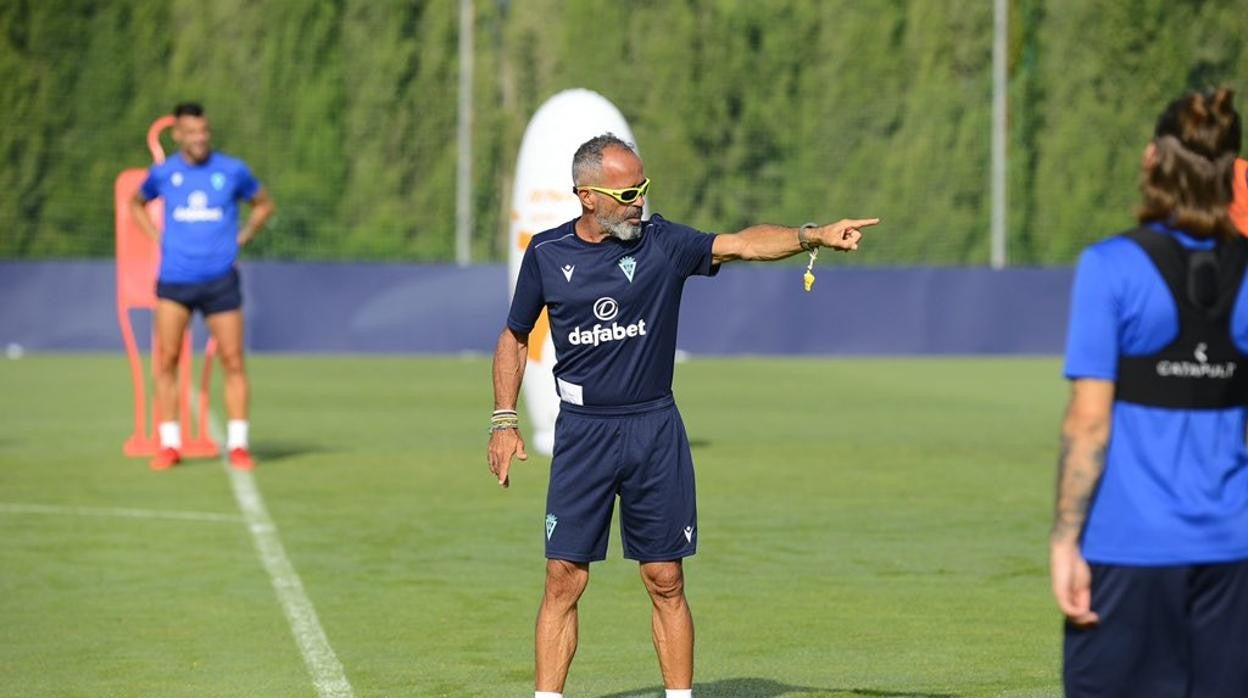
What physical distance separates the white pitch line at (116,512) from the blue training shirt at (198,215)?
221cm

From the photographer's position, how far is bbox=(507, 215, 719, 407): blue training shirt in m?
7.27

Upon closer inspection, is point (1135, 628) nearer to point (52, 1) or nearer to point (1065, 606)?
point (1065, 606)

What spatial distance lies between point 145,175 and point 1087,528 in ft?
39.8

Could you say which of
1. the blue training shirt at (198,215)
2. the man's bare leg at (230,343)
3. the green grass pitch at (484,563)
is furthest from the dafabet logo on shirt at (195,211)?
the green grass pitch at (484,563)

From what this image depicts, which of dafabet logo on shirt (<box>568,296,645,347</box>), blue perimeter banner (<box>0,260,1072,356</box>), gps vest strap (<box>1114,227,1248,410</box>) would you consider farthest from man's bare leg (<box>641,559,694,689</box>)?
blue perimeter banner (<box>0,260,1072,356</box>)

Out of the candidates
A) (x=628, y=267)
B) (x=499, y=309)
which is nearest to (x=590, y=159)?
(x=628, y=267)

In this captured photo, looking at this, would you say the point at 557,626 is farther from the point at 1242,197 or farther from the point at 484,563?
the point at 484,563

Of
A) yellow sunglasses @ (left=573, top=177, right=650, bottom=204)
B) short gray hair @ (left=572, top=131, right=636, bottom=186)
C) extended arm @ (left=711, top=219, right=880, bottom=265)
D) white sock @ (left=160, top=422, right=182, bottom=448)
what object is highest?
short gray hair @ (left=572, top=131, right=636, bottom=186)

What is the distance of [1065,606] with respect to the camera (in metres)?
5.16

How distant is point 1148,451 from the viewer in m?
5.21

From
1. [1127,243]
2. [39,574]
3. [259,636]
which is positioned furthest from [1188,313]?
[39,574]

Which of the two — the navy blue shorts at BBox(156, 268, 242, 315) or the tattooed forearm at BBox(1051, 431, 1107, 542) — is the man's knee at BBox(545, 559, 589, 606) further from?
the navy blue shorts at BBox(156, 268, 242, 315)

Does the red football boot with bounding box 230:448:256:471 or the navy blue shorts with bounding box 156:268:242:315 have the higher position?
the navy blue shorts with bounding box 156:268:242:315

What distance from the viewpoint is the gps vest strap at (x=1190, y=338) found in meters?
5.18
